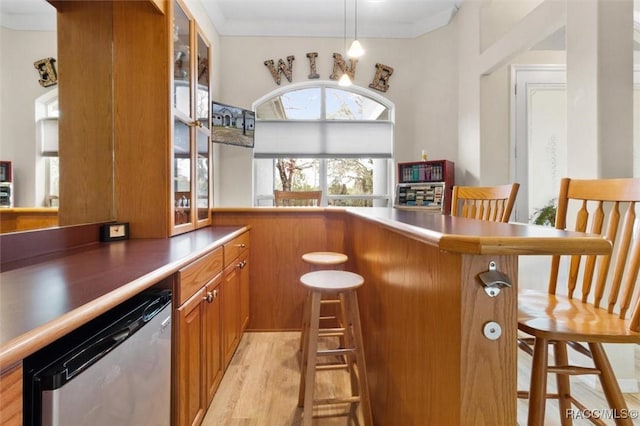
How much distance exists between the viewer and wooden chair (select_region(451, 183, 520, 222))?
173 cm

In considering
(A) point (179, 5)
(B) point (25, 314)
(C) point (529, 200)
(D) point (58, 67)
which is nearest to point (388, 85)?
(C) point (529, 200)

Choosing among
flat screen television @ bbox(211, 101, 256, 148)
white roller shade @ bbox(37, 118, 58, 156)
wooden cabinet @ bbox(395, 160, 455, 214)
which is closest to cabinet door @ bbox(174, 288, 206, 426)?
white roller shade @ bbox(37, 118, 58, 156)

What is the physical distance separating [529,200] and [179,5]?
11.6 feet

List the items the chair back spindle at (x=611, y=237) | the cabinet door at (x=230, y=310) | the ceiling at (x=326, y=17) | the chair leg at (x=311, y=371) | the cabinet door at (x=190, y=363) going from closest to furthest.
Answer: the chair back spindle at (x=611, y=237) < the cabinet door at (x=190, y=363) < the chair leg at (x=311, y=371) < the cabinet door at (x=230, y=310) < the ceiling at (x=326, y=17)

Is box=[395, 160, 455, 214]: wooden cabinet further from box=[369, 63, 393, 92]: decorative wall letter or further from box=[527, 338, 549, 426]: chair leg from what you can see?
box=[527, 338, 549, 426]: chair leg

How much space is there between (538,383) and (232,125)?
371 cm

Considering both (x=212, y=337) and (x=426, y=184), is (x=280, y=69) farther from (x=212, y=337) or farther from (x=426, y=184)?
(x=212, y=337)

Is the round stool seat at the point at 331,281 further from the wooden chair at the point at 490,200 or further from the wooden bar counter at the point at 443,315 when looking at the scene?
the wooden chair at the point at 490,200

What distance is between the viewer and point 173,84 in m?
1.81

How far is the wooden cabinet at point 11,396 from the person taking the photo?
494 mm

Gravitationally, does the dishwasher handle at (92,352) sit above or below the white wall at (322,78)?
below

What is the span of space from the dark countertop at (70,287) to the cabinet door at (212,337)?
0.99 ft

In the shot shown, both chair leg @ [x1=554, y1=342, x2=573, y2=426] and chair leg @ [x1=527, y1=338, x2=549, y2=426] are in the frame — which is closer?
chair leg @ [x1=527, y1=338, x2=549, y2=426]

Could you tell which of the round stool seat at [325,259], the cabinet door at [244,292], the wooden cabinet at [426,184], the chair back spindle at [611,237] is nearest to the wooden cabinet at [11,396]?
the chair back spindle at [611,237]
